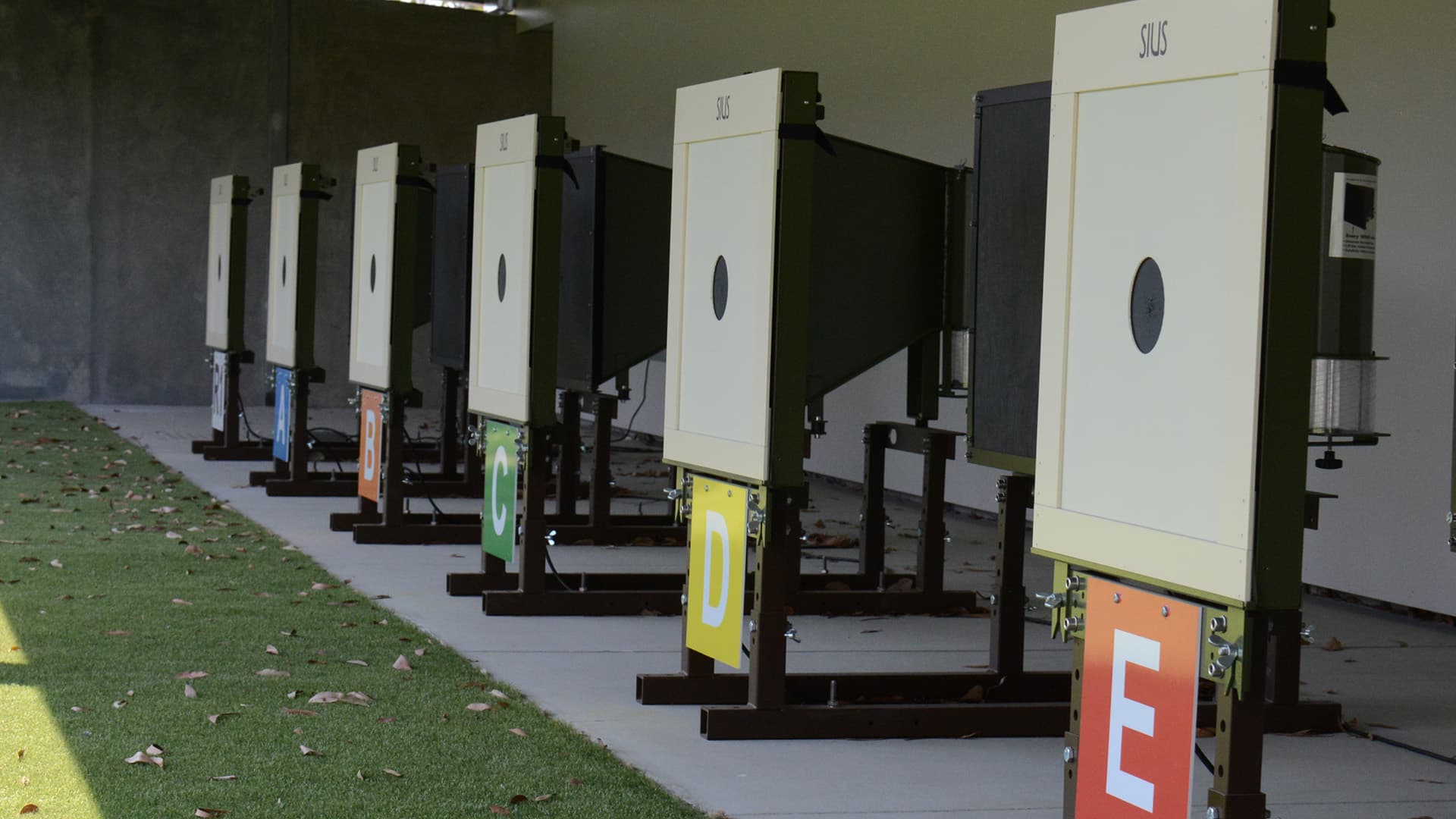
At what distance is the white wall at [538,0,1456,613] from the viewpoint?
23.1 feet

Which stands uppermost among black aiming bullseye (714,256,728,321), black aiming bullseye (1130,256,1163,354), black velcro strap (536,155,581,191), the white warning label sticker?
black velcro strap (536,155,581,191)

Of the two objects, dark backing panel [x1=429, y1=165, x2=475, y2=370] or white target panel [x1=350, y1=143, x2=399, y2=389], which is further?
dark backing panel [x1=429, y1=165, x2=475, y2=370]

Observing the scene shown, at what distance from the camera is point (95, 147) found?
682 inches

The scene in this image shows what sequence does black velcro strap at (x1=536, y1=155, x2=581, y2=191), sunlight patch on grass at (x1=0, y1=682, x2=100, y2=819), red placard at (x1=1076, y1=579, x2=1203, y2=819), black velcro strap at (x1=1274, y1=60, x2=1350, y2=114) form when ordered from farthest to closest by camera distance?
black velcro strap at (x1=536, y1=155, x2=581, y2=191)
sunlight patch on grass at (x1=0, y1=682, x2=100, y2=819)
red placard at (x1=1076, y1=579, x2=1203, y2=819)
black velcro strap at (x1=1274, y1=60, x2=1350, y2=114)

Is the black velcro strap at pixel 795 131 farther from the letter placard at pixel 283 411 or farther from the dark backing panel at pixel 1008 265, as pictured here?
the letter placard at pixel 283 411

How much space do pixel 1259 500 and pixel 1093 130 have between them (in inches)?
30.9

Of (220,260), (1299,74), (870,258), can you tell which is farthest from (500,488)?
(220,260)

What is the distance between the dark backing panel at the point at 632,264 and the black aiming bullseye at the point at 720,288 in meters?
2.48

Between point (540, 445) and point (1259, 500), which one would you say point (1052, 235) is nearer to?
point (1259, 500)

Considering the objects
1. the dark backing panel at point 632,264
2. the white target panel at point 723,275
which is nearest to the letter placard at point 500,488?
the dark backing panel at point 632,264

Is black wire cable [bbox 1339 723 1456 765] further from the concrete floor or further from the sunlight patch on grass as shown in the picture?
the sunlight patch on grass

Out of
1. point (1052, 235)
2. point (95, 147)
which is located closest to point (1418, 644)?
point (1052, 235)

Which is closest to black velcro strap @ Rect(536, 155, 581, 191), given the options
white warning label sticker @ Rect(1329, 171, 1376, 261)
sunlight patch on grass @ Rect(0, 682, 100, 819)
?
sunlight patch on grass @ Rect(0, 682, 100, 819)

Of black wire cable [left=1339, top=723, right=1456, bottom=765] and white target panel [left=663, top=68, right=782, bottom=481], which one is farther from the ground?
white target panel [left=663, top=68, right=782, bottom=481]
